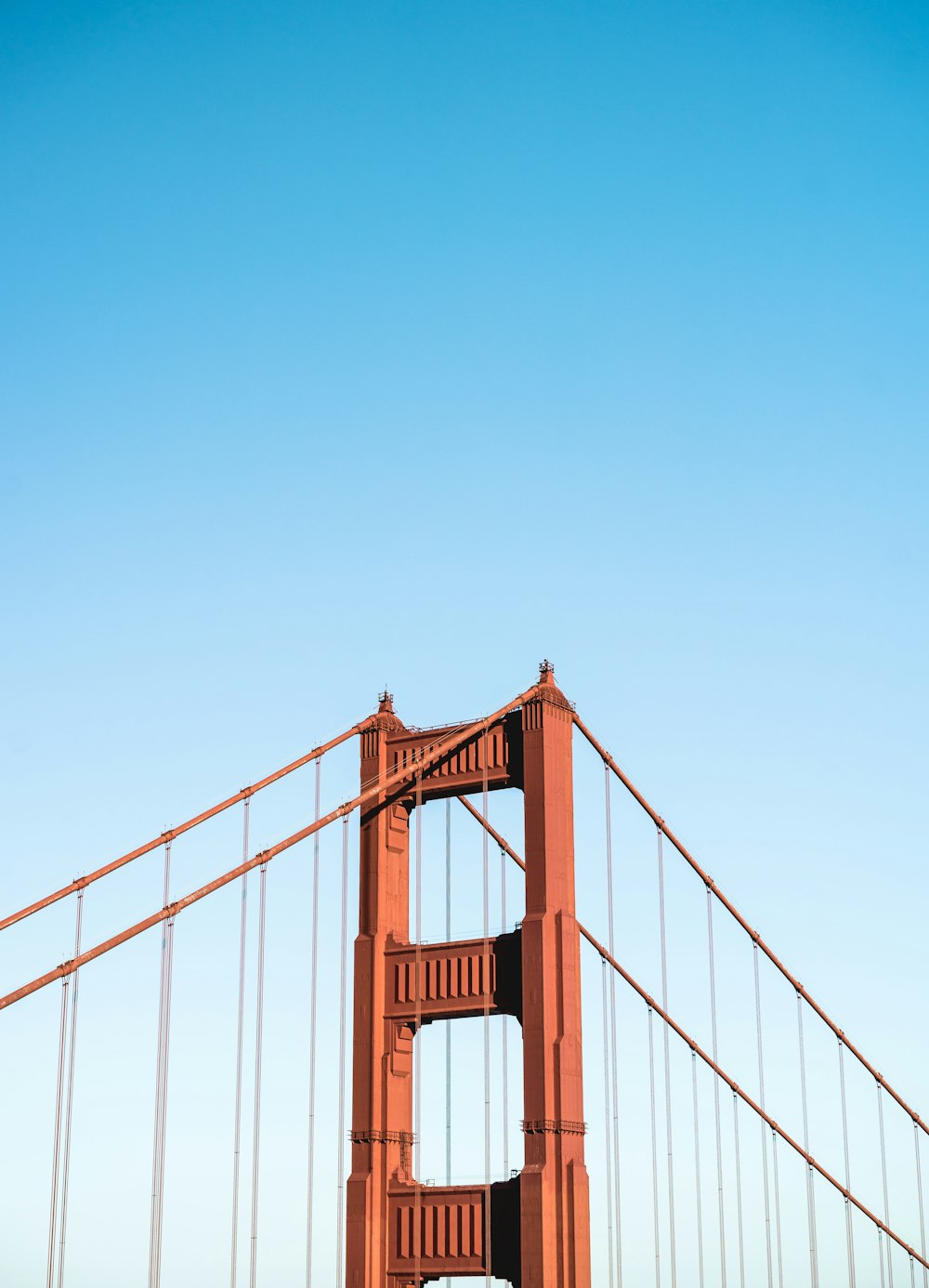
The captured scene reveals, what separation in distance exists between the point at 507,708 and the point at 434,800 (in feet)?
14.7

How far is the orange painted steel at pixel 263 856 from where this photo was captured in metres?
43.5

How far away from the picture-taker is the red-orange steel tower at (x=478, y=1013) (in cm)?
5369

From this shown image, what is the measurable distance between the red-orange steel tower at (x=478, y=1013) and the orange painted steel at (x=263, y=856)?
1.45 feet

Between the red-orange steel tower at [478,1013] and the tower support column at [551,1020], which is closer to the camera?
the tower support column at [551,1020]

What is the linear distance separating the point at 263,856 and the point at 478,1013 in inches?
307

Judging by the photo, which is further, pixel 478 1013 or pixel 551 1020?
pixel 478 1013

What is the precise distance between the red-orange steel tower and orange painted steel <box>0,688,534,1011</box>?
441 mm

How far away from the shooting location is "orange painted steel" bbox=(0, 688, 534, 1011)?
1711 inches

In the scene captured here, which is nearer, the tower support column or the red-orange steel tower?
the tower support column

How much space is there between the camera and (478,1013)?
56938 mm

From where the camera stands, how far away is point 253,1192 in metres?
50.6

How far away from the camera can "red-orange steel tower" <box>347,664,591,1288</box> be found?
5369 centimetres

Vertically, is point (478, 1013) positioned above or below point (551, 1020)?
above

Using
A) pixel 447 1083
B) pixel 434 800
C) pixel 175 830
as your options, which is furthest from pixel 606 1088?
pixel 175 830
